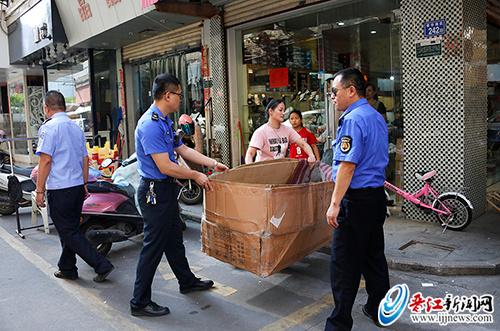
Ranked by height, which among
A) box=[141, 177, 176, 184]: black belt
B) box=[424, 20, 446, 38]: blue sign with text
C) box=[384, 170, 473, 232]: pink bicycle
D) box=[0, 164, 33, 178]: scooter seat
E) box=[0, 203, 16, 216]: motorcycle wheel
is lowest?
box=[0, 203, 16, 216]: motorcycle wheel

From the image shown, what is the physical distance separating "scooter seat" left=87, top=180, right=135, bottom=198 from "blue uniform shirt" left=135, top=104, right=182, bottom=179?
6.78ft

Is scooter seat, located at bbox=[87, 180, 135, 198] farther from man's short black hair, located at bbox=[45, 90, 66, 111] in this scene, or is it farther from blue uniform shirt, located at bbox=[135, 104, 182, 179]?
blue uniform shirt, located at bbox=[135, 104, 182, 179]

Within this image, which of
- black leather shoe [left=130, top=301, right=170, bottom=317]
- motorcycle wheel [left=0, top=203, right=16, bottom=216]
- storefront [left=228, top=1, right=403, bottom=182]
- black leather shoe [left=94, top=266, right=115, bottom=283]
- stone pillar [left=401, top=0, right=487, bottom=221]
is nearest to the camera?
black leather shoe [left=130, top=301, right=170, bottom=317]

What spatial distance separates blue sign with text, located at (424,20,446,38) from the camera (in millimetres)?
5898

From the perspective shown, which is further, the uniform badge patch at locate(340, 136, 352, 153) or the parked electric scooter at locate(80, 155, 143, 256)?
the parked electric scooter at locate(80, 155, 143, 256)

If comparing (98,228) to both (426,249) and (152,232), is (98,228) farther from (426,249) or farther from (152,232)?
(426,249)

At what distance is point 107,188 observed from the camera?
576 cm

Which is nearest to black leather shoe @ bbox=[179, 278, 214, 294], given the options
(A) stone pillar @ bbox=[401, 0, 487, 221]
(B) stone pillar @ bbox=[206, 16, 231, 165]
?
(A) stone pillar @ bbox=[401, 0, 487, 221]

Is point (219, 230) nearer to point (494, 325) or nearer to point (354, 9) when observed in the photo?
point (494, 325)

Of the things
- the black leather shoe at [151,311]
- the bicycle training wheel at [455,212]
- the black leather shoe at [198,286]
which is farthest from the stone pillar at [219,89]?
the black leather shoe at [151,311]

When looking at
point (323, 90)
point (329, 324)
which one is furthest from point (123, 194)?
point (323, 90)

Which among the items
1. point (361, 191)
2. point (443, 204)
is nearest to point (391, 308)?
point (361, 191)

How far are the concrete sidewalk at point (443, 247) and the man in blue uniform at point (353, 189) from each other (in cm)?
173

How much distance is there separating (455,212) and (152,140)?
408 centimetres
